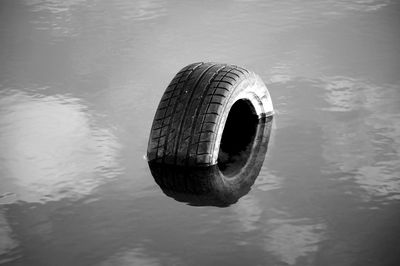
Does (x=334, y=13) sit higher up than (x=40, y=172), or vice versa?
(x=334, y=13)

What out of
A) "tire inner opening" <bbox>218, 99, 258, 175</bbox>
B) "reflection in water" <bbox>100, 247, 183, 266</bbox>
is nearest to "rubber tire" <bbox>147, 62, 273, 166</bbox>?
"tire inner opening" <bbox>218, 99, 258, 175</bbox>

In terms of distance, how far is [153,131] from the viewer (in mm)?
3754

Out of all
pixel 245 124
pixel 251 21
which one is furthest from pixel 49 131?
pixel 251 21

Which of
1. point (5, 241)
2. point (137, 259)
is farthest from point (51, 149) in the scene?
point (137, 259)

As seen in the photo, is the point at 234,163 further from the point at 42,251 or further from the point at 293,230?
the point at 42,251

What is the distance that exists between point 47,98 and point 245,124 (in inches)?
72.5

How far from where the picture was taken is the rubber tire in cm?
365

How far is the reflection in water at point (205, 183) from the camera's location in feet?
11.6

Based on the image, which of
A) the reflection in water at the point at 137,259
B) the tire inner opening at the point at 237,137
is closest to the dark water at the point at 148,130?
the reflection in water at the point at 137,259

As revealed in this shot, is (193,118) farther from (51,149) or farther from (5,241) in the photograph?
(5,241)

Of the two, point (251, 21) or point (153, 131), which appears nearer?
point (153, 131)

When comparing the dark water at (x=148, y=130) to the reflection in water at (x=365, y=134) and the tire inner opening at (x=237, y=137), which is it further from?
the tire inner opening at (x=237, y=137)

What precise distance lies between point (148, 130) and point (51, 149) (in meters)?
0.73

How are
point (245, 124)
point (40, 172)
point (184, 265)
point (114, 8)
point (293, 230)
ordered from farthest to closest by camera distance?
1. point (114, 8)
2. point (245, 124)
3. point (40, 172)
4. point (293, 230)
5. point (184, 265)
